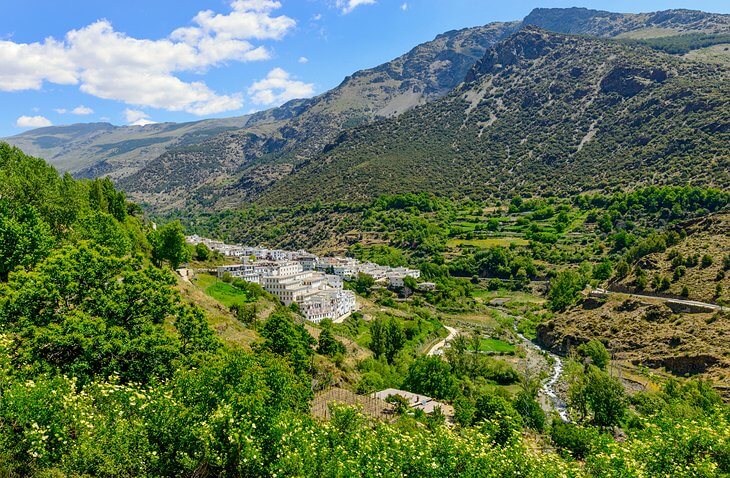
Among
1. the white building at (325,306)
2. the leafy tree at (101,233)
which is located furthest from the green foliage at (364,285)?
the leafy tree at (101,233)

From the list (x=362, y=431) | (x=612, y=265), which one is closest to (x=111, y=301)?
(x=362, y=431)

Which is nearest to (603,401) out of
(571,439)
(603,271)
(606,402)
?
(606,402)

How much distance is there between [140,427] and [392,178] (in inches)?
A: 6419

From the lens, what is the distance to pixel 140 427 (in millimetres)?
13555

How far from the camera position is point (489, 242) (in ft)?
382

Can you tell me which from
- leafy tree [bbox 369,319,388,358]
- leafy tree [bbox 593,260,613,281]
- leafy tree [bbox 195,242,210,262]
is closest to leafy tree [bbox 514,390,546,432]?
Result: leafy tree [bbox 369,319,388,358]

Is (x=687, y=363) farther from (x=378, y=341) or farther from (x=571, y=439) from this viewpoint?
(x=378, y=341)

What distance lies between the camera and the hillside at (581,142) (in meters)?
124

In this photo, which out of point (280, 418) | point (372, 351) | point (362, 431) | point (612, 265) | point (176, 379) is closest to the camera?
point (280, 418)

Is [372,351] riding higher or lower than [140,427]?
lower

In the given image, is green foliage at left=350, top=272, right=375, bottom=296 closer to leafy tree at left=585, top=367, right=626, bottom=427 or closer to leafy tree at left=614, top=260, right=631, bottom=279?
leafy tree at left=614, top=260, right=631, bottom=279

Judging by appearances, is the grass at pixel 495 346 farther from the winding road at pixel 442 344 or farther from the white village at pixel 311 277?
the white village at pixel 311 277

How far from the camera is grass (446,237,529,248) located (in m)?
112

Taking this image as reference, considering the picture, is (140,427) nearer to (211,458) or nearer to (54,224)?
(211,458)
